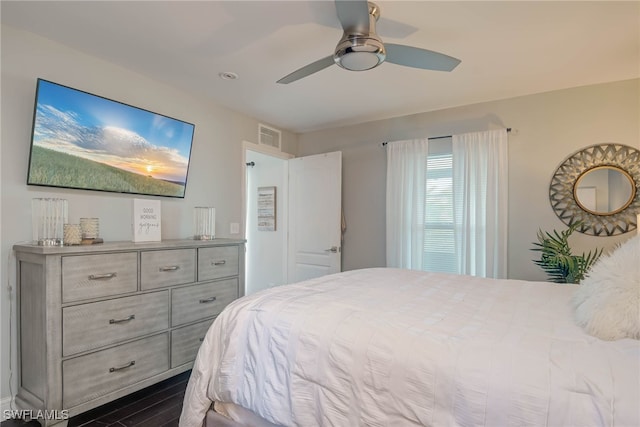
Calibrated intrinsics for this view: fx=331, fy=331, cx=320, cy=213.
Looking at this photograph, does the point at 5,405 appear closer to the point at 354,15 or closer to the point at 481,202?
the point at 354,15

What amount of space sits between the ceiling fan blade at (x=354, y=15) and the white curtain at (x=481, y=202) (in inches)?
83.3

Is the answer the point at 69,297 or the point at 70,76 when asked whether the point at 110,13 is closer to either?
the point at 70,76

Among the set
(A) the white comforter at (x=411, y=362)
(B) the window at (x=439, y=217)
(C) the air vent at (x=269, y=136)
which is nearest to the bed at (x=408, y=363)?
(A) the white comforter at (x=411, y=362)

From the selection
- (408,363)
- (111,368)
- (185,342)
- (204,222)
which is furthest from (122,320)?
(408,363)

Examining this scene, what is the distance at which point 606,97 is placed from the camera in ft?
9.38

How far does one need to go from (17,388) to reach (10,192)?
1.23 m

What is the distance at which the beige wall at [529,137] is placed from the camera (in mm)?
2846

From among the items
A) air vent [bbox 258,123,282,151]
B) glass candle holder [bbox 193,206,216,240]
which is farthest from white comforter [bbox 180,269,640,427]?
air vent [bbox 258,123,282,151]

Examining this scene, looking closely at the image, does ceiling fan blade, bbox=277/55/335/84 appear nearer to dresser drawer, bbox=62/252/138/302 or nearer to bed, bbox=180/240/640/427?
bed, bbox=180/240/640/427

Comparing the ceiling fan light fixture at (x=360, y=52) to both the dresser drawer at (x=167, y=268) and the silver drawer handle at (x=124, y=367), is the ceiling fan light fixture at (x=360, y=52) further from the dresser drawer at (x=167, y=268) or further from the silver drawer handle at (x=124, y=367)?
the silver drawer handle at (x=124, y=367)

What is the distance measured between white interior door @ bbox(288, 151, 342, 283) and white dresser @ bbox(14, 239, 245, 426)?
1756 mm

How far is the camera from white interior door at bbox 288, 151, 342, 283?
400 centimetres

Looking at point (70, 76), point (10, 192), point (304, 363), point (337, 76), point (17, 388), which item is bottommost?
point (17, 388)

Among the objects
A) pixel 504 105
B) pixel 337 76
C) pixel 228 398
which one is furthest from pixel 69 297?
pixel 504 105
